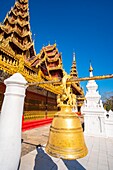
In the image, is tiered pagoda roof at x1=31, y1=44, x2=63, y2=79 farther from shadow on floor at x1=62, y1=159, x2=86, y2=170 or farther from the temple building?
shadow on floor at x1=62, y1=159, x2=86, y2=170

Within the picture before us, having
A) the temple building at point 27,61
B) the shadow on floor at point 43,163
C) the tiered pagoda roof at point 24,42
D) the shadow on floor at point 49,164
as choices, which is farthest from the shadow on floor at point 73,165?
the tiered pagoda roof at point 24,42

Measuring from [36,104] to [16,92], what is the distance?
7.68 m

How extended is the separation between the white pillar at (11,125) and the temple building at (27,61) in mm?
2481

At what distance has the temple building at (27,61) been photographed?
6.86 meters

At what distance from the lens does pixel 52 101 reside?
39.4 ft

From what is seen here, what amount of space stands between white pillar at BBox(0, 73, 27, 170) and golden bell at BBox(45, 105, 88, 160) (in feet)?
1.37

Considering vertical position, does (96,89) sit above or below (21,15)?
below

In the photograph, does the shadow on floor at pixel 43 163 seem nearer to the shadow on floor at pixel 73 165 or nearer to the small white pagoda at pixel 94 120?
the shadow on floor at pixel 73 165

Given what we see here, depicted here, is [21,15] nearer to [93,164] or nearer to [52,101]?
[52,101]

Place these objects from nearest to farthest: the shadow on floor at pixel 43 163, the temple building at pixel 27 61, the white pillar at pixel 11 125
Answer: the white pillar at pixel 11 125, the shadow on floor at pixel 43 163, the temple building at pixel 27 61

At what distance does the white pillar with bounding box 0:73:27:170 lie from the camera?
1.34 meters

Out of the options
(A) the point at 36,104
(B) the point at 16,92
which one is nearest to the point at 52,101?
(A) the point at 36,104

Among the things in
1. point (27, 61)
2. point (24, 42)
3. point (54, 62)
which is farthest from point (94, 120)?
point (24, 42)

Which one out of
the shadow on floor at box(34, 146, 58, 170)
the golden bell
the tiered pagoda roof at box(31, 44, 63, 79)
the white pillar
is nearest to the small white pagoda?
the shadow on floor at box(34, 146, 58, 170)
